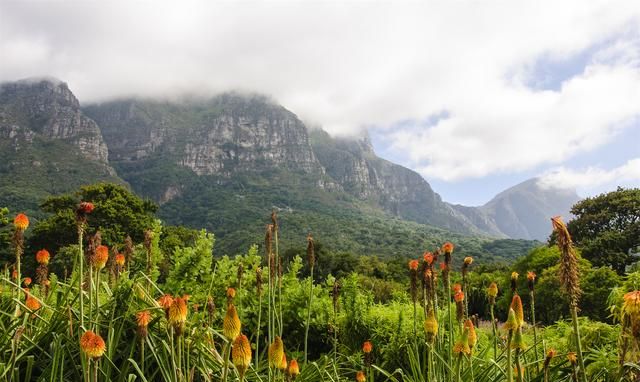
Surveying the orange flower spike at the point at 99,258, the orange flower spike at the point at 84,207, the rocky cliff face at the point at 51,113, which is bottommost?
the orange flower spike at the point at 99,258

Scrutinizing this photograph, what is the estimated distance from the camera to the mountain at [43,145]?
310ft

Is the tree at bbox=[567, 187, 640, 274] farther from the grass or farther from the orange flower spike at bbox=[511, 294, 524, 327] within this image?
the orange flower spike at bbox=[511, 294, 524, 327]

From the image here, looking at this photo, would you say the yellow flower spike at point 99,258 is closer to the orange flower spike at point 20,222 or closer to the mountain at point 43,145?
the orange flower spike at point 20,222

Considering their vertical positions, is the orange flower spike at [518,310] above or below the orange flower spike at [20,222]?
below

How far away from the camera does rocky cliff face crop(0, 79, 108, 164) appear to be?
5955 inches

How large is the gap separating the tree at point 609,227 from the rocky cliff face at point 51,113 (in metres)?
151

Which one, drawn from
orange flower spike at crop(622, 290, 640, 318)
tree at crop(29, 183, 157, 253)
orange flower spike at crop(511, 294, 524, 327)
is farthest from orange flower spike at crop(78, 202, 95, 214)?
tree at crop(29, 183, 157, 253)

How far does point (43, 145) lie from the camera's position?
12481 cm

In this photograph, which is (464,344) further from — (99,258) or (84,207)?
(99,258)

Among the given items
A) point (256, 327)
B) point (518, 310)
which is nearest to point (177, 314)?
point (518, 310)

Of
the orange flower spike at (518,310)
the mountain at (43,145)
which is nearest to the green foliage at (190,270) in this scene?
the orange flower spike at (518,310)

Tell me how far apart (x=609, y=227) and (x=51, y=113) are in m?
184

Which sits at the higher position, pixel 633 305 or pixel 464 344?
pixel 633 305

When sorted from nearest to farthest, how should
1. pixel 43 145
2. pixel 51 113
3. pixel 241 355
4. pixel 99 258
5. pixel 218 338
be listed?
1. pixel 241 355
2. pixel 99 258
3. pixel 218 338
4. pixel 43 145
5. pixel 51 113
